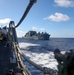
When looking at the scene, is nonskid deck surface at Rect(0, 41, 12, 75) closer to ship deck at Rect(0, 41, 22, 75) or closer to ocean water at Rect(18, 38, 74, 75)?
ship deck at Rect(0, 41, 22, 75)

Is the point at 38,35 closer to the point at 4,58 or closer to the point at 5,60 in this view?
the point at 4,58

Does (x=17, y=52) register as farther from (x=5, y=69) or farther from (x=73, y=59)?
(x=73, y=59)

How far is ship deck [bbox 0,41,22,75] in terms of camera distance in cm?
1172

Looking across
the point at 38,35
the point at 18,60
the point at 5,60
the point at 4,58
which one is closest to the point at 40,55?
the point at 4,58

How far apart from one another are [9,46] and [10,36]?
1878 millimetres

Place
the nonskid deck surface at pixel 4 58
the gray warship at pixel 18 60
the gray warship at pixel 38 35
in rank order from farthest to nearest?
the gray warship at pixel 38 35
the nonskid deck surface at pixel 4 58
the gray warship at pixel 18 60

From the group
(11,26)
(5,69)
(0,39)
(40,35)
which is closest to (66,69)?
(5,69)

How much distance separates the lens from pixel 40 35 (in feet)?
454

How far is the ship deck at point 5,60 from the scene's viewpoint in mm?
11723

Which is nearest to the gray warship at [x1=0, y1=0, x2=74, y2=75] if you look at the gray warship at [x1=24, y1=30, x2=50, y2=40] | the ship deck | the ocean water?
the ship deck

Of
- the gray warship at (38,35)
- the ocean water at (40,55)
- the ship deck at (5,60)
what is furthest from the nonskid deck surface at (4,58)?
the gray warship at (38,35)

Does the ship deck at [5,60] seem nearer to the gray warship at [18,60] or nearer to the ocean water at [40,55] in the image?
the gray warship at [18,60]

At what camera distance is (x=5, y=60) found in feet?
44.0

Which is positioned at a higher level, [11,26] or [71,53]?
[11,26]
